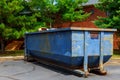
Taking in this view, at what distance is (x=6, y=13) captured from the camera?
1897 cm

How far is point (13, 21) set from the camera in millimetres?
19250

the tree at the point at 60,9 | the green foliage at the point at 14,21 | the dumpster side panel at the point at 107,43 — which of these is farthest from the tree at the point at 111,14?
the dumpster side panel at the point at 107,43

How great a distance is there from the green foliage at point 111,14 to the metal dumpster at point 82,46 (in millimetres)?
7902

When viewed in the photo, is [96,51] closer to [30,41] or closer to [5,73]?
[5,73]

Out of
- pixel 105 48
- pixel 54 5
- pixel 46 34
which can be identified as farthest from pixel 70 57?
pixel 54 5

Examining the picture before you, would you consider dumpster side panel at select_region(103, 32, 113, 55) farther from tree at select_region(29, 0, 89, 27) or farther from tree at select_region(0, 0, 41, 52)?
tree at select_region(29, 0, 89, 27)

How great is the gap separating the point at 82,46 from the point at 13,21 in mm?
9242

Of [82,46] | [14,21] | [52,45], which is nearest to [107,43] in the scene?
[82,46]

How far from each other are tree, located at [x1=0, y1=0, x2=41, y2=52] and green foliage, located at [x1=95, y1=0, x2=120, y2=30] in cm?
449

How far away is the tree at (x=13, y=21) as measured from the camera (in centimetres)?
1847

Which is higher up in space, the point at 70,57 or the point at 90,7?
the point at 90,7

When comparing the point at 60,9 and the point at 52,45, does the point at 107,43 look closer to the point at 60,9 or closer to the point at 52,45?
the point at 52,45

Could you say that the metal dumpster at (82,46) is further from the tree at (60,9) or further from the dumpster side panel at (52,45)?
the tree at (60,9)

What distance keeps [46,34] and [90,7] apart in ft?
44.0
